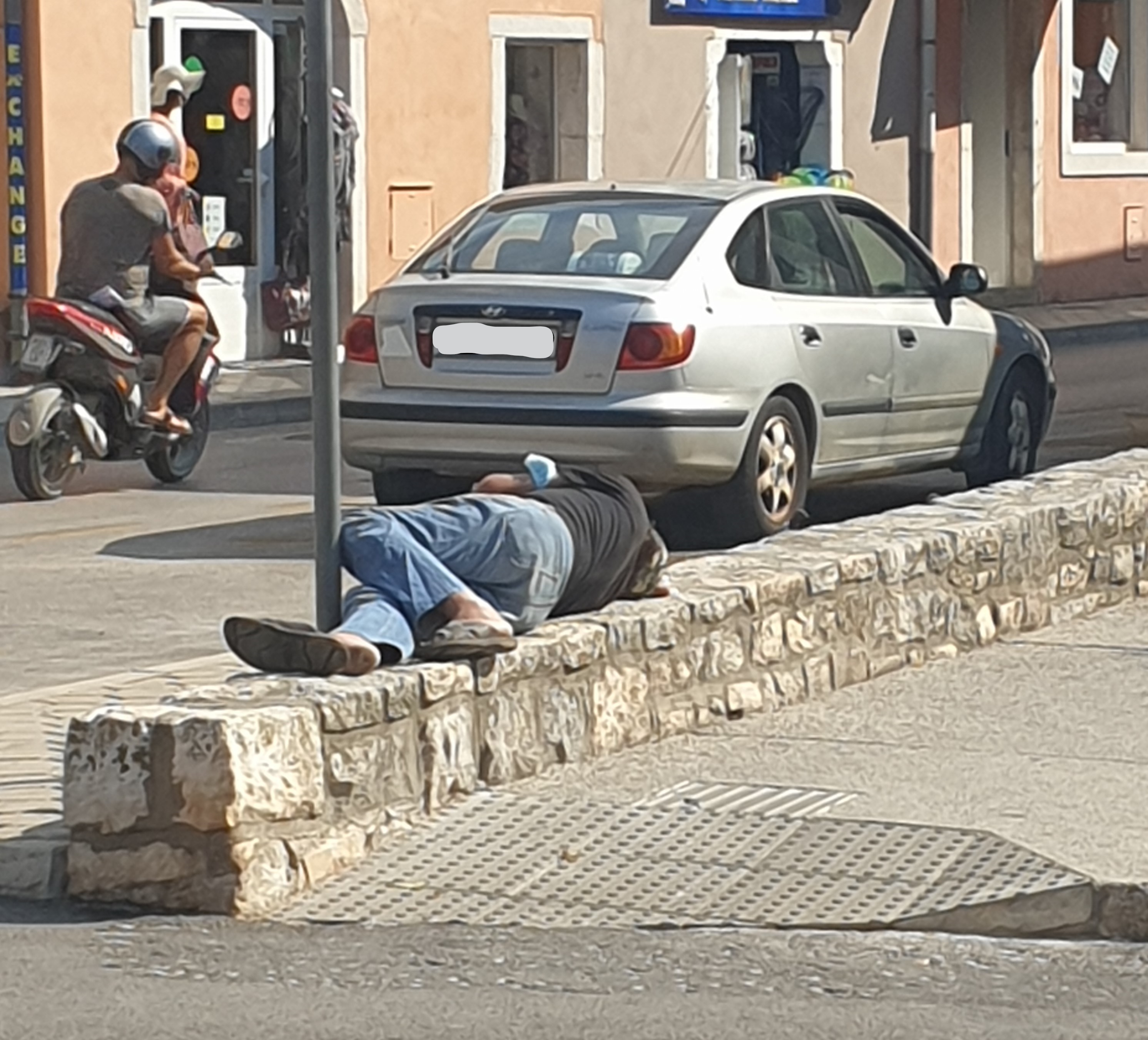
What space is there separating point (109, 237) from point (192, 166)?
25.4ft

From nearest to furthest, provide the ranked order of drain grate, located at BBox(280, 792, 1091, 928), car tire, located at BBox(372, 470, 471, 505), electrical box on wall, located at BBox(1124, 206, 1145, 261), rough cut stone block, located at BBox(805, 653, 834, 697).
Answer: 1. drain grate, located at BBox(280, 792, 1091, 928)
2. rough cut stone block, located at BBox(805, 653, 834, 697)
3. car tire, located at BBox(372, 470, 471, 505)
4. electrical box on wall, located at BBox(1124, 206, 1145, 261)

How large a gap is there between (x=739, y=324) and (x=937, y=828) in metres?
5.28

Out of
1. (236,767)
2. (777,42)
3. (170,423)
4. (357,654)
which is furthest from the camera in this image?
(777,42)

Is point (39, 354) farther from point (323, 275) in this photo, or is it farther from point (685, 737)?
point (323, 275)

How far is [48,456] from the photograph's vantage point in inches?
559

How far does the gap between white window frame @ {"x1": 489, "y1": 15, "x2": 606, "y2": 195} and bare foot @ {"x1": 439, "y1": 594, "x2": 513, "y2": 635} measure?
54.1 feet

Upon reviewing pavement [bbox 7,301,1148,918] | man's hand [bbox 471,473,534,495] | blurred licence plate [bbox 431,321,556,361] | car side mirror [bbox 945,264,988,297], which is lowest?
pavement [bbox 7,301,1148,918]

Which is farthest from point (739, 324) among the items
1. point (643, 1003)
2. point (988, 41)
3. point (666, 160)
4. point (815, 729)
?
point (988, 41)

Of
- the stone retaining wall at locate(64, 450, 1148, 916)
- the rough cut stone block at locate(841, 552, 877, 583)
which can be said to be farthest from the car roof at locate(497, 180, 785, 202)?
the rough cut stone block at locate(841, 552, 877, 583)

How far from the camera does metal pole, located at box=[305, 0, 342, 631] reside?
7.27 m

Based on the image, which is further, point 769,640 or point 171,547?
point 171,547

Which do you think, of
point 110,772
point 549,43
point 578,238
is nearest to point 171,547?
point 578,238

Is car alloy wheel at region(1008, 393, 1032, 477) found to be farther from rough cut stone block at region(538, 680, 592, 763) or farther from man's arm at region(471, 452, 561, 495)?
rough cut stone block at region(538, 680, 592, 763)

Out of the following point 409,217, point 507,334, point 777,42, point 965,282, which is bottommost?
point 507,334
